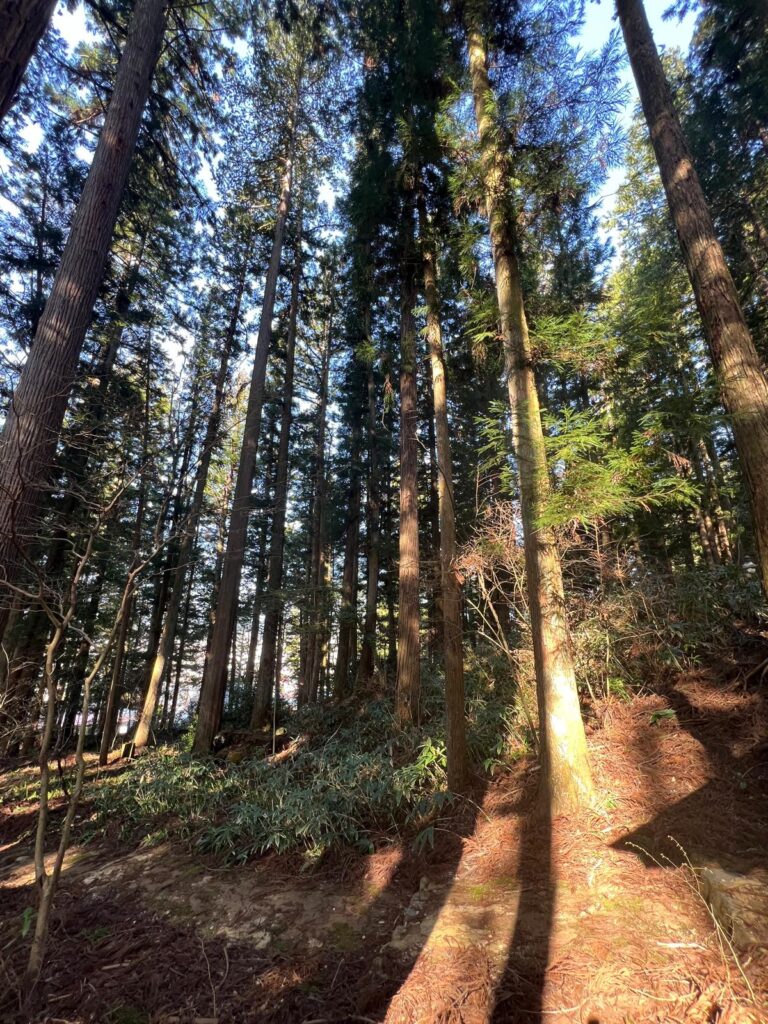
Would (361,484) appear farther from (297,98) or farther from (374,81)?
(297,98)

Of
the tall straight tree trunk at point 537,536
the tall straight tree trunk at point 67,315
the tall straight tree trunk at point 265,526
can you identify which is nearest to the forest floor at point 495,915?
the tall straight tree trunk at point 537,536

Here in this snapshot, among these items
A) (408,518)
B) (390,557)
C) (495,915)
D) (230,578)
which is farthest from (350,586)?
(495,915)

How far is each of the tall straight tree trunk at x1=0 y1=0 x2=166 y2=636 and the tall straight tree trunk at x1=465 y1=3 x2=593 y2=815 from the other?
4505 mm

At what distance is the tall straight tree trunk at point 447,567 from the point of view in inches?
202

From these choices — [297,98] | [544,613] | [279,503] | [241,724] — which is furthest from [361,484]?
[297,98]

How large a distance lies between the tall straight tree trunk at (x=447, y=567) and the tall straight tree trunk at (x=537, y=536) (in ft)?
3.82

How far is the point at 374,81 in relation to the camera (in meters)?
7.67

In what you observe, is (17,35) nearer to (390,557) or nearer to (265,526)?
(390,557)

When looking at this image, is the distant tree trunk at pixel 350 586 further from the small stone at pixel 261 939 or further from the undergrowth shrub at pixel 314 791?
the small stone at pixel 261 939

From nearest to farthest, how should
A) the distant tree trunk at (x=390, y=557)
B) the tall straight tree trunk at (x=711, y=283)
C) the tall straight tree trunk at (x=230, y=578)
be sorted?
the tall straight tree trunk at (x=711, y=283), the tall straight tree trunk at (x=230, y=578), the distant tree trunk at (x=390, y=557)

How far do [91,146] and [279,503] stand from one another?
9189 mm

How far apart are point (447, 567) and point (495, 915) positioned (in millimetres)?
3399

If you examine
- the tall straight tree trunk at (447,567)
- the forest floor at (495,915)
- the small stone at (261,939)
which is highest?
the tall straight tree trunk at (447,567)

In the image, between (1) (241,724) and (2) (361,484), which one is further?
(2) (361,484)
